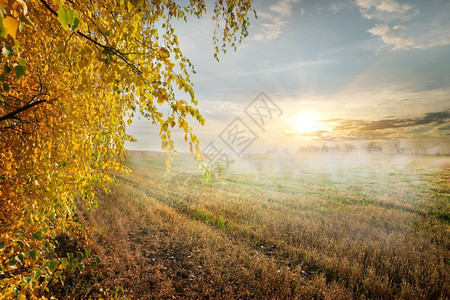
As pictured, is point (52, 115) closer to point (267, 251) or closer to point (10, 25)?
point (10, 25)

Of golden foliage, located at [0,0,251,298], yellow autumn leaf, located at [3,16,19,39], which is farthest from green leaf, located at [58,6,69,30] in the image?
golden foliage, located at [0,0,251,298]

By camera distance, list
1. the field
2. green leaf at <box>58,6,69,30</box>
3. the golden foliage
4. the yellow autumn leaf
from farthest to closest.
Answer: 1. the field
2. the golden foliage
3. green leaf at <box>58,6,69,30</box>
4. the yellow autumn leaf

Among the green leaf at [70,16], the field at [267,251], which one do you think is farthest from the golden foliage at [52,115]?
the field at [267,251]

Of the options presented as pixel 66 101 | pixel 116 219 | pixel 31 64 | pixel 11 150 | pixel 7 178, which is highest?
pixel 31 64

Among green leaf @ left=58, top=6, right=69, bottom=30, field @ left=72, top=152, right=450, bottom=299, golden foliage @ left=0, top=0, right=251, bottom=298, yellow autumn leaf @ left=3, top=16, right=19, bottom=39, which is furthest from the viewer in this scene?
field @ left=72, top=152, right=450, bottom=299

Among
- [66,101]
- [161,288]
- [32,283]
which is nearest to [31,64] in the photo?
[66,101]

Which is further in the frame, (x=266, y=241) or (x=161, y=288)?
(x=266, y=241)

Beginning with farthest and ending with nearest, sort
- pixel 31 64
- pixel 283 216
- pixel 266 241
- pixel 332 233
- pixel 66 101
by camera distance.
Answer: pixel 283 216
pixel 332 233
pixel 266 241
pixel 66 101
pixel 31 64

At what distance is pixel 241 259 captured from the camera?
7.10 metres

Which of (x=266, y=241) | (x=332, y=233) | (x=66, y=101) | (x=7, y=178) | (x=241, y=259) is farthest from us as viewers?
(x=332, y=233)

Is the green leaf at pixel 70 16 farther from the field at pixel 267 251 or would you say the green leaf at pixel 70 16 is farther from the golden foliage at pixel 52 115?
the field at pixel 267 251

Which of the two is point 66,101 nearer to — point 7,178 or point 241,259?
point 7,178

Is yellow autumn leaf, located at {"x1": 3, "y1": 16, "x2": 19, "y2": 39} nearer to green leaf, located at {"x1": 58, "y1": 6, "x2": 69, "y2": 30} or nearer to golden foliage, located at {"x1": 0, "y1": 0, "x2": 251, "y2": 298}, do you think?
green leaf, located at {"x1": 58, "y1": 6, "x2": 69, "y2": 30}

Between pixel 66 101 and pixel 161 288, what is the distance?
5.02 m
